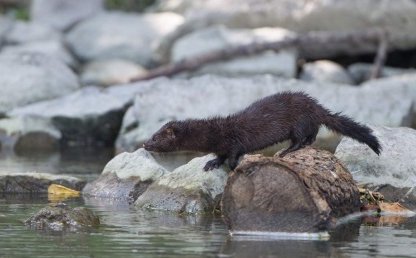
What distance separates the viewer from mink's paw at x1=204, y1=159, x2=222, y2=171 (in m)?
10.4

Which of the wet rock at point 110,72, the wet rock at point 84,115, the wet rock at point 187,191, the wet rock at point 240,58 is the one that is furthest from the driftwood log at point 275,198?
the wet rock at point 110,72

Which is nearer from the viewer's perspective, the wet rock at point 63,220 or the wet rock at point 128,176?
the wet rock at point 63,220

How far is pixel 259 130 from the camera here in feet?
34.4

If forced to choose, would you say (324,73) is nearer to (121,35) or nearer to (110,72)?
(110,72)

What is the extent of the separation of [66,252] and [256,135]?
3020 mm

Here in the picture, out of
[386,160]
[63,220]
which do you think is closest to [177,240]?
[63,220]

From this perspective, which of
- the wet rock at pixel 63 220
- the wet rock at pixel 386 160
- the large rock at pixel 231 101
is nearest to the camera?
the wet rock at pixel 63 220

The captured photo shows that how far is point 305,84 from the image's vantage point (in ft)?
56.9

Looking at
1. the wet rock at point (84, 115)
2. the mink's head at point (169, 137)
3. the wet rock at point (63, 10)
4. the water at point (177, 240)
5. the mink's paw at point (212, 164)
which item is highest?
the wet rock at point (63, 10)

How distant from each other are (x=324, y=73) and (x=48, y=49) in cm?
511

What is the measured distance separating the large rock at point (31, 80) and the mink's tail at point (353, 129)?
27.8 feet

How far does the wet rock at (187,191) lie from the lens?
10195 mm

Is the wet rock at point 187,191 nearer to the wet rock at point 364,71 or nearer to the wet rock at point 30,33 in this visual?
the wet rock at point 364,71

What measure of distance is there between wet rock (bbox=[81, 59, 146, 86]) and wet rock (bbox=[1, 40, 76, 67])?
1.30ft
